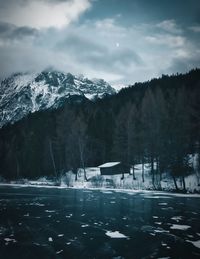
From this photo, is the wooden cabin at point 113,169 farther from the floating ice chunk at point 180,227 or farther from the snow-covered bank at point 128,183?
the floating ice chunk at point 180,227

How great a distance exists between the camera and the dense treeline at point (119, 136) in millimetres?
44531

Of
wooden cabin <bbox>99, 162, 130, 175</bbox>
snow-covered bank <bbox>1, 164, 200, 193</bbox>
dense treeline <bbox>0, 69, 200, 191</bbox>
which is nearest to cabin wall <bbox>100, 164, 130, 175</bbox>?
wooden cabin <bbox>99, 162, 130, 175</bbox>

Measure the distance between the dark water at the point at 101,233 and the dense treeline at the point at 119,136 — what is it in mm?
19206

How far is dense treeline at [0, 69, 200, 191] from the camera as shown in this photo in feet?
146

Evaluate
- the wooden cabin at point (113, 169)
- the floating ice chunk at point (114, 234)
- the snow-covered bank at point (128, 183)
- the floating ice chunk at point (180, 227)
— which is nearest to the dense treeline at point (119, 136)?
Result: the snow-covered bank at point (128, 183)

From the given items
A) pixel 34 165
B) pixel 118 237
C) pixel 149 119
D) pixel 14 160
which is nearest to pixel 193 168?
pixel 149 119

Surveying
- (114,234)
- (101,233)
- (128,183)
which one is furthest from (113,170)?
(114,234)

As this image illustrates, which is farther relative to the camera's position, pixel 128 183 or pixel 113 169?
pixel 113 169

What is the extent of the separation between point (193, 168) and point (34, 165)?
139 feet

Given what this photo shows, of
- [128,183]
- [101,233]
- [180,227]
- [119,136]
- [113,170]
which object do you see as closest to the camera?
[101,233]

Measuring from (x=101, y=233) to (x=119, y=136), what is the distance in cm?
4047

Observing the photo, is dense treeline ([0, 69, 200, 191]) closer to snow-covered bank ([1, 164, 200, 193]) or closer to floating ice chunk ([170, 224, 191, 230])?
snow-covered bank ([1, 164, 200, 193])

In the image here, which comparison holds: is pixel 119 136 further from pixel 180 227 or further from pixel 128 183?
pixel 180 227

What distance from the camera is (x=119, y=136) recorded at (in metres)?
56.9
